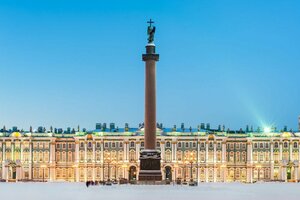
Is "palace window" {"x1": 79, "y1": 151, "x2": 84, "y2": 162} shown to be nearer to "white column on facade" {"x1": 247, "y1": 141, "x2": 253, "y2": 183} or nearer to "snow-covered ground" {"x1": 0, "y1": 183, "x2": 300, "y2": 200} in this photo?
"white column on facade" {"x1": 247, "y1": 141, "x2": 253, "y2": 183}

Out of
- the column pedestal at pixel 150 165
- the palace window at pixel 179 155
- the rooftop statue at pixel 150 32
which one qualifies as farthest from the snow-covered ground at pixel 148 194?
the palace window at pixel 179 155

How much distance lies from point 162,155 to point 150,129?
5526 centimetres

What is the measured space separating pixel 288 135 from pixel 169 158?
20664mm

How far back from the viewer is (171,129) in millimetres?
127750

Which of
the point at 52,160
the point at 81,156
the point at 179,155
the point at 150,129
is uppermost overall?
the point at 150,129

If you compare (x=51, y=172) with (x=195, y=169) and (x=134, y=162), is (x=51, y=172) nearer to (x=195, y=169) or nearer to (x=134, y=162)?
(x=134, y=162)

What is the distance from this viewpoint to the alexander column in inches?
2621

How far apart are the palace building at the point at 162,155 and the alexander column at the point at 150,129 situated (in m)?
52.9

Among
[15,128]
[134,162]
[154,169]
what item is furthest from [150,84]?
[15,128]

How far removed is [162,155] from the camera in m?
121

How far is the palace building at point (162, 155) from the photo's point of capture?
121 m

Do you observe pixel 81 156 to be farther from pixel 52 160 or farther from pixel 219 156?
pixel 219 156

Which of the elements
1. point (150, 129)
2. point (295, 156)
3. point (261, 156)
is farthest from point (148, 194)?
point (261, 156)

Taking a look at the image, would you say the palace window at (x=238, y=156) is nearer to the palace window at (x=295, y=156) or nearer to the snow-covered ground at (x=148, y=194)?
the palace window at (x=295, y=156)
